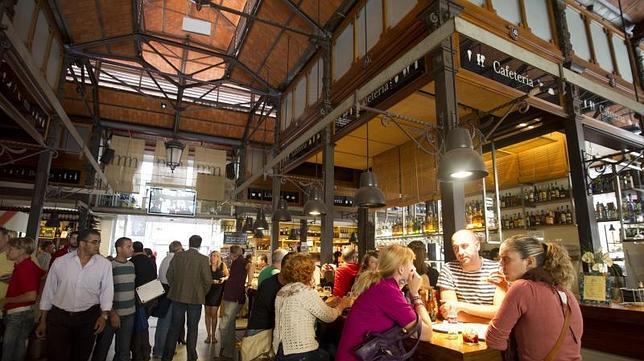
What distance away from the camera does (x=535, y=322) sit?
194cm

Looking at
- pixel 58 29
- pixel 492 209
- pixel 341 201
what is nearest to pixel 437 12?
pixel 492 209

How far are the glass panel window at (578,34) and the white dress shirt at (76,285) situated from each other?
725 centimetres

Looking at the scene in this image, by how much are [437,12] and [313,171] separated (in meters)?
6.96

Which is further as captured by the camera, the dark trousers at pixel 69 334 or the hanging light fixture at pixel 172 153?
the hanging light fixture at pixel 172 153

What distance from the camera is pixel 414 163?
7098mm

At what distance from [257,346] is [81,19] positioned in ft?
27.4

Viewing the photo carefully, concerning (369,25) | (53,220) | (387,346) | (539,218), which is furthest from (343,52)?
(53,220)

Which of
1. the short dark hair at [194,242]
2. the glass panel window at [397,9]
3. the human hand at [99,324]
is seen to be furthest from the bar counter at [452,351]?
the glass panel window at [397,9]

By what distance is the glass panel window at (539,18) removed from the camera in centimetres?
524

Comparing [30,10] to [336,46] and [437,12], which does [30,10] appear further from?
[437,12]

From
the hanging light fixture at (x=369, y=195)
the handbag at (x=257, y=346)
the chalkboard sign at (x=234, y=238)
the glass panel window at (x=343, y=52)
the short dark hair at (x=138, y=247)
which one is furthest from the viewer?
the chalkboard sign at (x=234, y=238)

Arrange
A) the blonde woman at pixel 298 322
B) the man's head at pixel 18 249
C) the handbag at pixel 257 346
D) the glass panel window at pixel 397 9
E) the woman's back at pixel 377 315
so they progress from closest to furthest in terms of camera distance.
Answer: the woman's back at pixel 377 315 → the blonde woman at pixel 298 322 → the handbag at pixel 257 346 → the man's head at pixel 18 249 → the glass panel window at pixel 397 9

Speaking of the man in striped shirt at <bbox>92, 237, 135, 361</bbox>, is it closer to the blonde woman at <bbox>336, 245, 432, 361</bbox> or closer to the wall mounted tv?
the blonde woman at <bbox>336, 245, 432, 361</bbox>

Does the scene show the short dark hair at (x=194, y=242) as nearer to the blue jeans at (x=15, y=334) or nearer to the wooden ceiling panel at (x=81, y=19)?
the blue jeans at (x=15, y=334)
